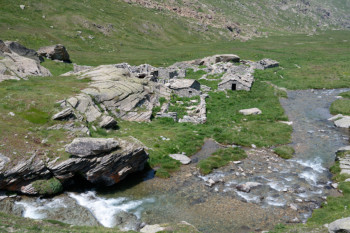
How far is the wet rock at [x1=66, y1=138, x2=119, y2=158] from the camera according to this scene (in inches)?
882

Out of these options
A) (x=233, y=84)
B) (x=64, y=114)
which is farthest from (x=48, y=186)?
(x=233, y=84)

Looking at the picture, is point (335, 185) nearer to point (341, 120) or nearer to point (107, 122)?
point (341, 120)

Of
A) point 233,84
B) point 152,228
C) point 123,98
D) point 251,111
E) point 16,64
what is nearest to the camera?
point 152,228

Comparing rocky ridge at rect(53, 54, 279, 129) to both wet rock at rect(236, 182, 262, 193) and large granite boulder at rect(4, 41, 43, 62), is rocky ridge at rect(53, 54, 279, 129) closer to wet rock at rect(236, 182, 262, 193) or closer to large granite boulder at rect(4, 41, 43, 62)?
large granite boulder at rect(4, 41, 43, 62)

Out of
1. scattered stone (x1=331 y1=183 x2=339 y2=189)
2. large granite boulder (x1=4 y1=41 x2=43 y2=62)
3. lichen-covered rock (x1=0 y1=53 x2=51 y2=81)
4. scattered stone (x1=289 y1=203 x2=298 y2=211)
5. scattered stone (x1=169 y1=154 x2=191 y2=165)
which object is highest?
large granite boulder (x1=4 y1=41 x2=43 y2=62)

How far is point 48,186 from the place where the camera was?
71.7 ft

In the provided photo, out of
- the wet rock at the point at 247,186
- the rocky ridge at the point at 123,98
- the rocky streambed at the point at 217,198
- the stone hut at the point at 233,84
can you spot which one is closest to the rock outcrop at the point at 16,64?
the rocky ridge at the point at 123,98

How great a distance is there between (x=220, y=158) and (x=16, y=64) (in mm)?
37831

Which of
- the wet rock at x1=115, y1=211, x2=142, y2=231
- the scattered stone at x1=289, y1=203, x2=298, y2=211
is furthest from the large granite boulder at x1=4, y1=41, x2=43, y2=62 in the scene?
the scattered stone at x1=289, y1=203, x2=298, y2=211

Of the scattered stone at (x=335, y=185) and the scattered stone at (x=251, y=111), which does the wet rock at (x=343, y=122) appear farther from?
the scattered stone at (x=335, y=185)

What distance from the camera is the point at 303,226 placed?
18219 millimetres

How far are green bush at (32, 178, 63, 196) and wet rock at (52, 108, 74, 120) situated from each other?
8332 mm

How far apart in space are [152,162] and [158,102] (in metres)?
17.5

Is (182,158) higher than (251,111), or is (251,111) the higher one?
(251,111)
